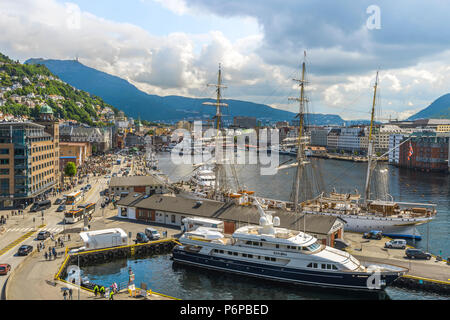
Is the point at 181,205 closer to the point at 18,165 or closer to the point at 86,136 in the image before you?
the point at 18,165

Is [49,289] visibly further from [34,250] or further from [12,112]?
[12,112]

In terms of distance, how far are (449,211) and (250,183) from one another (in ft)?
138

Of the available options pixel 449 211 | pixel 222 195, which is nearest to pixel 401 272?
pixel 222 195

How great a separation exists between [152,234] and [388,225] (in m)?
27.3

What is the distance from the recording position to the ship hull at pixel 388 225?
43.2 meters

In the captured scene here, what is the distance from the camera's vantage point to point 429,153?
10881 centimetres

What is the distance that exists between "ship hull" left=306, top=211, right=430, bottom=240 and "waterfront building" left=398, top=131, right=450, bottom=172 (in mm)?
65944

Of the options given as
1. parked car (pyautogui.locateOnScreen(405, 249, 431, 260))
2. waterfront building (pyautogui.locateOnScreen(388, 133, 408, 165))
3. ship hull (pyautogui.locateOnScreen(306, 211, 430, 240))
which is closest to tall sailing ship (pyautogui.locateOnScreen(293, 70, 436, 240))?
ship hull (pyautogui.locateOnScreen(306, 211, 430, 240))

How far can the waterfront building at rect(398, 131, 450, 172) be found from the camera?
106375 millimetres

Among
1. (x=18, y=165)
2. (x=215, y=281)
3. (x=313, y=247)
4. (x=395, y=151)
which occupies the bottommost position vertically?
(x=215, y=281)

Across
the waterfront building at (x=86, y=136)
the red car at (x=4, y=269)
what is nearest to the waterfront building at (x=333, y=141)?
the waterfront building at (x=86, y=136)

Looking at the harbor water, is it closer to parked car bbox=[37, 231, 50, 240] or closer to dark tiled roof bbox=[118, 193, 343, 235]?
parked car bbox=[37, 231, 50, 240]

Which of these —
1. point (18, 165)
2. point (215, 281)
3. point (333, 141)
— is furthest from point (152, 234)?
point (333, 141)

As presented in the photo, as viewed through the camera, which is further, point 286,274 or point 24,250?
point 24,250
